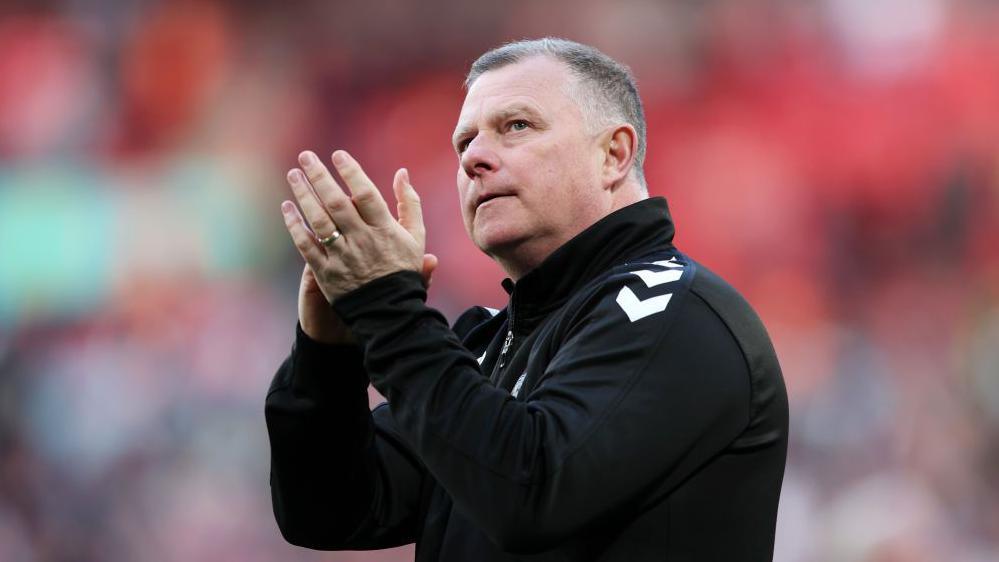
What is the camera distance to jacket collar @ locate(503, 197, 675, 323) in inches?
60.4

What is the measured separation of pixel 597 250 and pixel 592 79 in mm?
294

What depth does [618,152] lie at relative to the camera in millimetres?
1685

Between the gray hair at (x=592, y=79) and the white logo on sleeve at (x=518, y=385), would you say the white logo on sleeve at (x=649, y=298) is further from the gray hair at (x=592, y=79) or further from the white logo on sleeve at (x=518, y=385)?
the gray hair at (x=592, y=79)

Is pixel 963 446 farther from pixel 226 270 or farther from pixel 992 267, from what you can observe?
pixel 226 270

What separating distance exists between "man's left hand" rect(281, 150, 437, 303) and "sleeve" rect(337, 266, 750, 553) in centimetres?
2

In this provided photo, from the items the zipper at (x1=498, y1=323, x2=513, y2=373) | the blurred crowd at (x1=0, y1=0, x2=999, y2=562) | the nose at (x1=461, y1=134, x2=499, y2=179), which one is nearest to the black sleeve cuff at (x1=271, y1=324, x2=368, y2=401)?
the zipper at (x1=498, y1=323, x2=513, y2=373)

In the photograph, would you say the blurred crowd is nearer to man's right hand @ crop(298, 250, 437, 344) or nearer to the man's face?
the man's face

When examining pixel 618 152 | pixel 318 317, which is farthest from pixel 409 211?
pixel 618 152

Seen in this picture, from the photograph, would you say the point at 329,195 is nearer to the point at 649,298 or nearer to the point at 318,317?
the point at 318,317

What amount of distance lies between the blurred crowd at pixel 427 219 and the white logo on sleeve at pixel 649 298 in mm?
2630

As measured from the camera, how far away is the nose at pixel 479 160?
1.58 m

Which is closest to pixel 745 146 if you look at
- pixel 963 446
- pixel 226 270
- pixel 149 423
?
pixel 963 446

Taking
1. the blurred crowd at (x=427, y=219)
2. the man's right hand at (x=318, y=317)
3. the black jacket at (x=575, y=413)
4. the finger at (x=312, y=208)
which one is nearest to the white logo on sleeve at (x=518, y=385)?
the black jacket at (x=575, y=413)

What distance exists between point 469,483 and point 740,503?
356 mm
